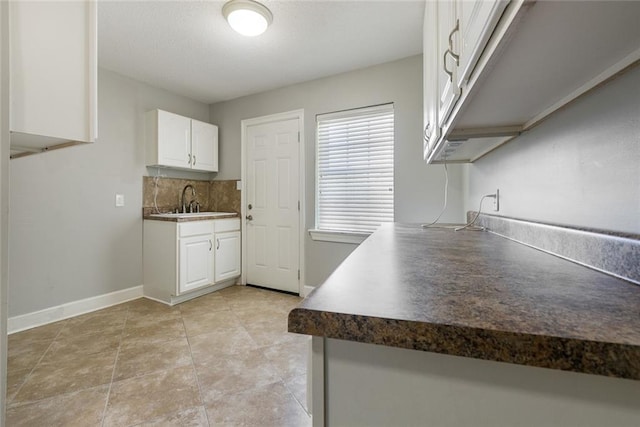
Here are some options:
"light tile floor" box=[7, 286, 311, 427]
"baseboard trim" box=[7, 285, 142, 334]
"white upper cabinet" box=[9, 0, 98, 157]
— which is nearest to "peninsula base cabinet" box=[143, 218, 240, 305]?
"baseboard trim" box=[7, 285, 142, 334]

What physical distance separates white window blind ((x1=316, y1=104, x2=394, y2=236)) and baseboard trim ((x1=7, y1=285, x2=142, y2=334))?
2221 mm

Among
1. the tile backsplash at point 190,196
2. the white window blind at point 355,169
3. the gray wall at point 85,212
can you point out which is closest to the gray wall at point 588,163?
the white window blind at point 355,169

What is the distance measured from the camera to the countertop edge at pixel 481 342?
32cm

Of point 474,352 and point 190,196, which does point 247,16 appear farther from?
point 190,196

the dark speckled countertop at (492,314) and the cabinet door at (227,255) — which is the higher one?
the dark speckled countertop at (492,314)

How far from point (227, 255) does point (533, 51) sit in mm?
3444

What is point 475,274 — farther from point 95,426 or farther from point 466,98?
point 95,426

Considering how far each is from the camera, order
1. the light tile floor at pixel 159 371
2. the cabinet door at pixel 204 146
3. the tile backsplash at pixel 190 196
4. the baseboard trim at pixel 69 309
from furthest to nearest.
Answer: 1. the cabinet door at pixel 204 146
2. the tile backsplash at pixel 190 196
3. the baseboard trim at pixel 69 309
4. the light tile floor at pixel 159 371

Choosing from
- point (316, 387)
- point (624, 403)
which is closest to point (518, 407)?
point (624, 403)

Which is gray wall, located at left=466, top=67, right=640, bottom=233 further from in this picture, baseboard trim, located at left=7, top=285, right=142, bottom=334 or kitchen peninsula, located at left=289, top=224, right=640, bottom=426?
baseboard trim, located at left=7, top=285, right=142, bottom=334

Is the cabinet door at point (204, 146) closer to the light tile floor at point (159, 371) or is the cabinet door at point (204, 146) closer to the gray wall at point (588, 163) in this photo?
the light tile floor at point (159, 371)

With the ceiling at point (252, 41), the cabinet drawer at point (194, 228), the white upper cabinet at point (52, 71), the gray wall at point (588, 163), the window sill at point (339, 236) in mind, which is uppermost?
the ceiling at point (252, 41)

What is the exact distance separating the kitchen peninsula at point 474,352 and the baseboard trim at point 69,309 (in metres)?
3.17

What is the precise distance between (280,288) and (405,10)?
298 centimetres
